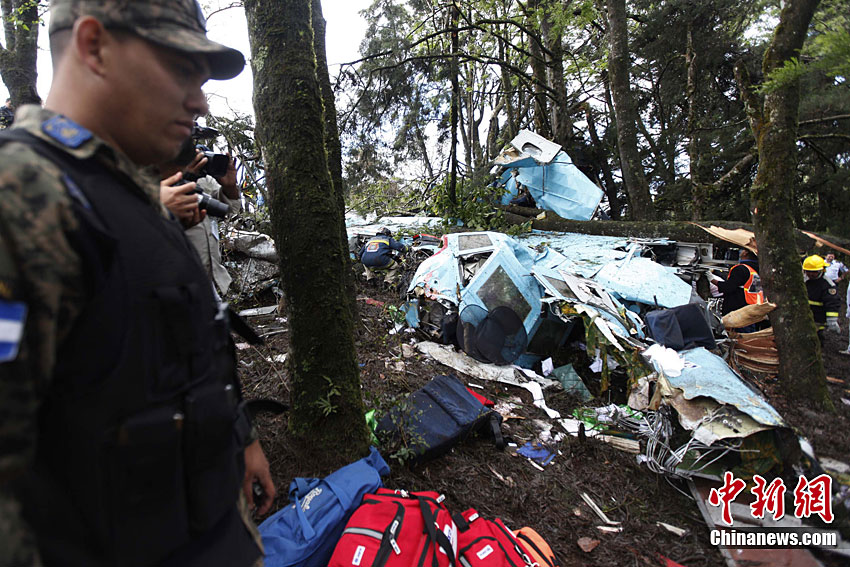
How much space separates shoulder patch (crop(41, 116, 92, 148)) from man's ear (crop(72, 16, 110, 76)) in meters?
0.13

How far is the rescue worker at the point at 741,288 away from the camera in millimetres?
5625

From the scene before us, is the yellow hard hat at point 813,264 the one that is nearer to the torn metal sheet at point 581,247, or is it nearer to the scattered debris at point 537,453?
the torn metal sheet at point 581,247

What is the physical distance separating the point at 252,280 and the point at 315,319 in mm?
4614

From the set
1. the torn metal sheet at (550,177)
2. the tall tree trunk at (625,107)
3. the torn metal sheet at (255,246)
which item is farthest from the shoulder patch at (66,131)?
the tall tree trunk at (625,107)

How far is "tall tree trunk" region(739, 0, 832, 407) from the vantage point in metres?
4.20

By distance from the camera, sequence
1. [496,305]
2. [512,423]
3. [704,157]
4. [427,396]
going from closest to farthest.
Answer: [427,396]
[512,423]
[496,305]
[704,157]

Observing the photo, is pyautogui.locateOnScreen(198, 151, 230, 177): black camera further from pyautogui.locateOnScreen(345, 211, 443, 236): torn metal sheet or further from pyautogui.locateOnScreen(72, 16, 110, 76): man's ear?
pyautogui.locateOnScreen(345, 211, 443, 236): torn metal sheet

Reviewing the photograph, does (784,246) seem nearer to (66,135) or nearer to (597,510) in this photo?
(597,510)

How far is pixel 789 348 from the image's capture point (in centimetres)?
431

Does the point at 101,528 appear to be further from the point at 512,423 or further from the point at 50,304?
the point at 512,423

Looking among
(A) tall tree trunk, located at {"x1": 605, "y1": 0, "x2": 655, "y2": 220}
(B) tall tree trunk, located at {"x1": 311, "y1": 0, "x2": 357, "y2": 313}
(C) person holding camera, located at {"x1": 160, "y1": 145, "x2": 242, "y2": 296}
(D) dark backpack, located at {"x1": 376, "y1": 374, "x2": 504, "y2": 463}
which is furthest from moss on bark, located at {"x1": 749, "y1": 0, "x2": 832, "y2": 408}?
(C) person holding camera, located at {"x1": 160, "y1": 145, "x2": 242, "y2": 296}

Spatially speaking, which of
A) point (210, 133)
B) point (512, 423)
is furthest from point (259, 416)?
point (512, 423)
